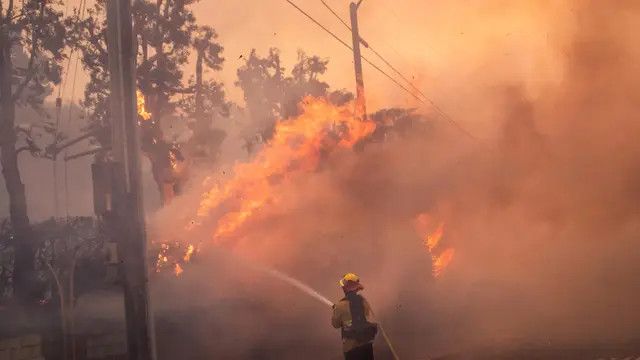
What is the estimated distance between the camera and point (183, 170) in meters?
33.3

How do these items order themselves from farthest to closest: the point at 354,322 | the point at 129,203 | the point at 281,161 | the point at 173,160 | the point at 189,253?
the point at 173,160, the point at 281,161, the point at 189,253, the point at 129,203, the point at 354,322

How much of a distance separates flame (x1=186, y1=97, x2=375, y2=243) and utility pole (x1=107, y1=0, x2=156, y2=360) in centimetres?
949

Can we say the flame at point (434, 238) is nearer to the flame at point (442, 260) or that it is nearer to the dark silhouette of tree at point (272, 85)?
the flame at point (442, 260)

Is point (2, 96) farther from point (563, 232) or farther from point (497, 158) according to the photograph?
point (563, 232)

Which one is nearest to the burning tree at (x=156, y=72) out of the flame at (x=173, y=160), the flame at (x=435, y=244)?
the flame at (x=173, y=160)

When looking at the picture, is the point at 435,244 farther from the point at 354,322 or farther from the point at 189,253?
the point at 354,322

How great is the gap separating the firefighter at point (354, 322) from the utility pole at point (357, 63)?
10887 mm

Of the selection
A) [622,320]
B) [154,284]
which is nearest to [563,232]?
[622,320]

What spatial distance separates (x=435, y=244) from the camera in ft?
68.8

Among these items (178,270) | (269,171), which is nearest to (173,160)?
(178,270)

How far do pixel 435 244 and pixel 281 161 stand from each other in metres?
5.56

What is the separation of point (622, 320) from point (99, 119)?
27.0 metres

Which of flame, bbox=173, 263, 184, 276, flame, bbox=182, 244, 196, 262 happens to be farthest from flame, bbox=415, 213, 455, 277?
flame, bbox=173, 263, 184, 276

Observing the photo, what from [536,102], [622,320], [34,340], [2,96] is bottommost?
[622,320]
